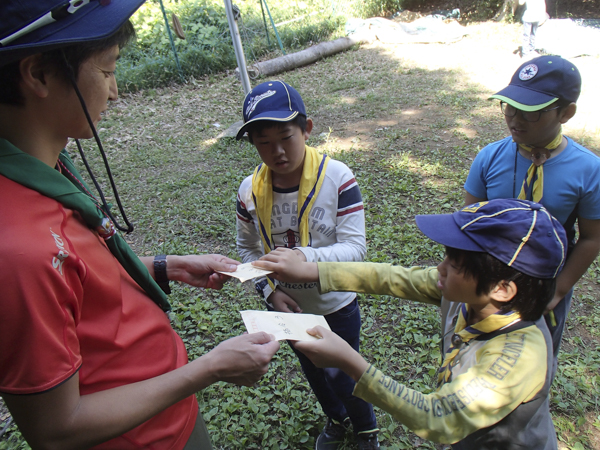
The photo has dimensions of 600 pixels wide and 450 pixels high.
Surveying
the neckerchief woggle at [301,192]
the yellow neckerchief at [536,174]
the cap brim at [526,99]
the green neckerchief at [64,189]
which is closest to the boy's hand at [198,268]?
the neckerchief woggle at [301,192]

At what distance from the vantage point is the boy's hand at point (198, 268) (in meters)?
1.78

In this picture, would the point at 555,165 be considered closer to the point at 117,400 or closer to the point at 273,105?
the point at 273,105

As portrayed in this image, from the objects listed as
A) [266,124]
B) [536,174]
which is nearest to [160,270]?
[266,124]

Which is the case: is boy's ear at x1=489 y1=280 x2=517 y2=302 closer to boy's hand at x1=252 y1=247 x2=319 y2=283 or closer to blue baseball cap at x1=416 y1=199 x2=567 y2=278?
blue baseball cap at x1=416 y1=199 x2=567 y2=278

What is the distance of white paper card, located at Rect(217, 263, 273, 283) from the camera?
1661 mm

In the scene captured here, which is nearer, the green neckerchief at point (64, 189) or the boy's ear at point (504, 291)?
the green neckerchief at point (64, 189)

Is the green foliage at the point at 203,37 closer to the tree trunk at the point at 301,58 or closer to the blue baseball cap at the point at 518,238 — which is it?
the tree trunk at the point at 301,58

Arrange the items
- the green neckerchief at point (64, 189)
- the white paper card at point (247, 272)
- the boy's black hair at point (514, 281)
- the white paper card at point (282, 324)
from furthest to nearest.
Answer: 1. the white paper card at point (247, 272)
2. the white paper card at point (282, 324)
3. the boy's black hair at point (514, 281)
4. the green neckerchief at point (64, 189)

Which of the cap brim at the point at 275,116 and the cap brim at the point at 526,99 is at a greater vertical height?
the cap brim at the point at 275,116

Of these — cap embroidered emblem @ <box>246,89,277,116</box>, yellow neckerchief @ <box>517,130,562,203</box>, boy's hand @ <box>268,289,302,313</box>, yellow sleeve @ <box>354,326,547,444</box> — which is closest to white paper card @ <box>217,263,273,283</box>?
boy's hand @ <box>268,289,302,313</box>

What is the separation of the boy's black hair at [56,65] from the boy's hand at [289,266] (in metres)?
1.02

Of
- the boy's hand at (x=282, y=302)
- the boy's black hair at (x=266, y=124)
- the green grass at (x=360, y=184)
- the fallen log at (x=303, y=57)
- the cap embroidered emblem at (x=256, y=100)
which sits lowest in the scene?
the green grass at (x=360, y=184)

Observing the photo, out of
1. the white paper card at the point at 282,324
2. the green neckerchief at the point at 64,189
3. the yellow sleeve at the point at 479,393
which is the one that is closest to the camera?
the green neckerchief at the point at 64,189

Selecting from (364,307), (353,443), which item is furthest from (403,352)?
(353,443)
